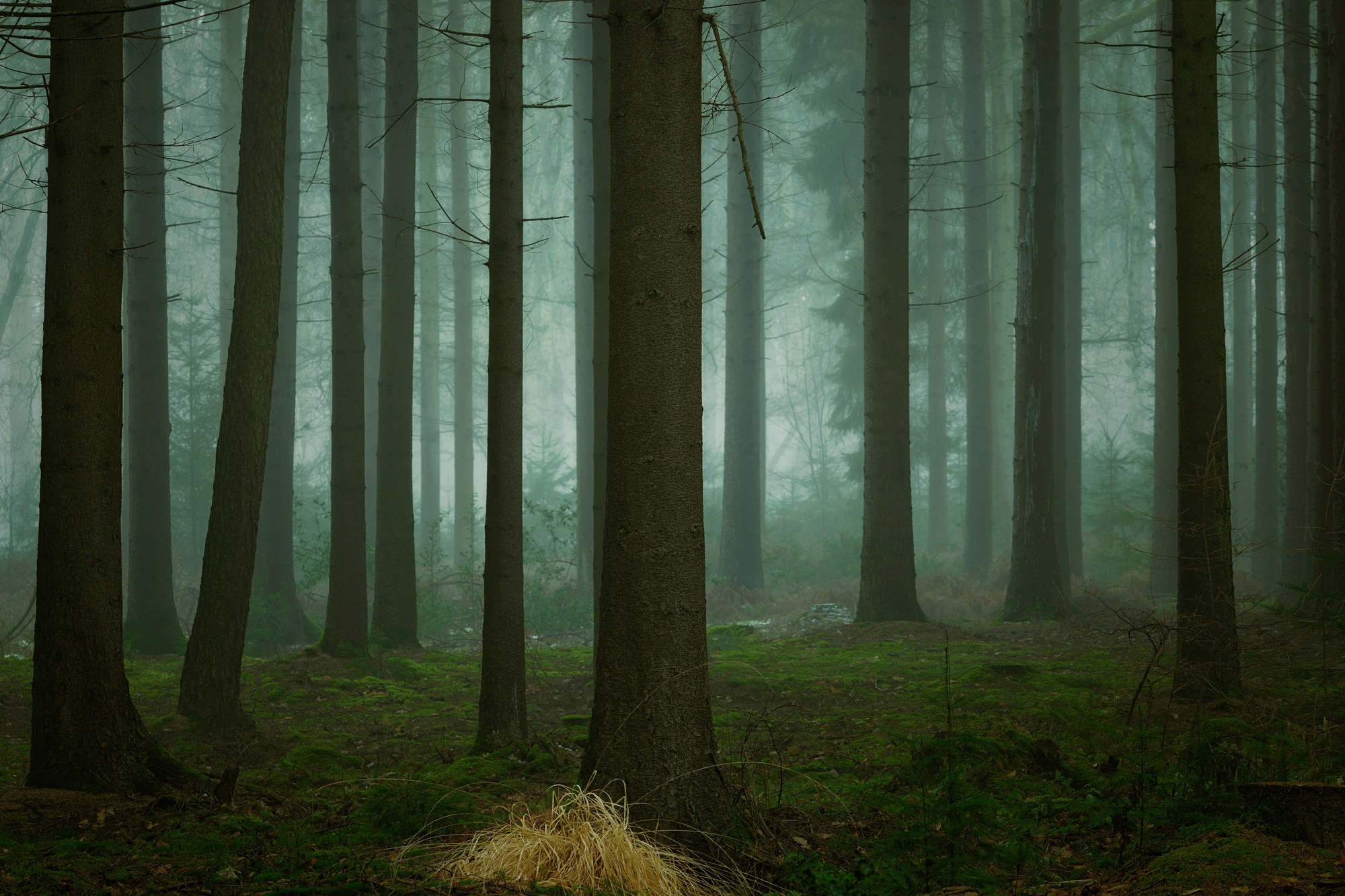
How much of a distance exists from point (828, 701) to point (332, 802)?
456cm

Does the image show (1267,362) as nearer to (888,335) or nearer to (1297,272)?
(1297,272)

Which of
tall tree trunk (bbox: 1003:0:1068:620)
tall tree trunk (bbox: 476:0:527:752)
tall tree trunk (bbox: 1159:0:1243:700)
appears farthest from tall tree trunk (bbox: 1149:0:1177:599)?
tall tree trunk (bbox: 476:0:527:752)

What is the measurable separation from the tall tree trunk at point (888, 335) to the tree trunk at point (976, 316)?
7352 millimetres

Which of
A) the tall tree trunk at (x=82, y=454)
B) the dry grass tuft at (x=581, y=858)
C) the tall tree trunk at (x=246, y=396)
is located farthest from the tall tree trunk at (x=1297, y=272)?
the tall tree trunk at (x=82, y=454)

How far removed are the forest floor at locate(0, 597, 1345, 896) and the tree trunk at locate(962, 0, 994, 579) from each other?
925 centimetres

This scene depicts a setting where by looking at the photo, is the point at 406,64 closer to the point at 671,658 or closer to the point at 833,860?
the point at 671,658

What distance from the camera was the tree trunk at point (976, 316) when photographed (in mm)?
18891

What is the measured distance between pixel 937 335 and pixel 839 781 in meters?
19.6

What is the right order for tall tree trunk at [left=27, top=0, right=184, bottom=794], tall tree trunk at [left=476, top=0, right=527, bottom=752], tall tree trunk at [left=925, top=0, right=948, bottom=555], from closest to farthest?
tall tree trunk at [left=27, top=0, right=184, bottom=794], tall tree trunk at [left=476, top=0, right=527, bottom=752], tall tree trunk at [left=925, top=0, right=948, bottom=555]

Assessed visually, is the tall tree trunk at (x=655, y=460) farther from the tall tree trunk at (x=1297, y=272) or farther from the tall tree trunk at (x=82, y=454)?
the tall tree trunk at (x=1297, y=272)

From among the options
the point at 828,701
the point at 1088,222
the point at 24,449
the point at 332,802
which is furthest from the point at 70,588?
the point at 1088,222

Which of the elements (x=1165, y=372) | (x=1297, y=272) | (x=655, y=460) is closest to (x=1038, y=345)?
(x=1297, y=272)

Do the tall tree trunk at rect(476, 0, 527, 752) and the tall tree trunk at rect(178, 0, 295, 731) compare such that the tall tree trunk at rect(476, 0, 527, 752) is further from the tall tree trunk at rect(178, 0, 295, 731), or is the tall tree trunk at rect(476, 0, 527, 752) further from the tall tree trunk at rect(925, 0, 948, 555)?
the tall tree trunk at rect(925, 0, 948, 555)

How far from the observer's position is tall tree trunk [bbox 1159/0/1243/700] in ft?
22.1
